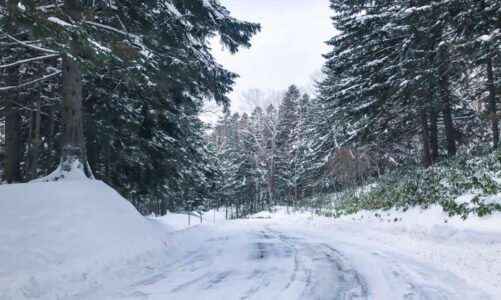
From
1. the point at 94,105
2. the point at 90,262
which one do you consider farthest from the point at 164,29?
the point at 90,262

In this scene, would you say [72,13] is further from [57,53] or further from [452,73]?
[452,73]

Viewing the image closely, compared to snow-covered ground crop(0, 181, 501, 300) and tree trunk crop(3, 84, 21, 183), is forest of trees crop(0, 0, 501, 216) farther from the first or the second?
snow-covered ground crop(0, 181, 501, 300)

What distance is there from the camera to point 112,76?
512 inches

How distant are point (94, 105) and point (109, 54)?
7.65 m

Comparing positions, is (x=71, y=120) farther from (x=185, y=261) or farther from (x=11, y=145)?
(x=11, y=145)

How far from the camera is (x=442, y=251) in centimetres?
848

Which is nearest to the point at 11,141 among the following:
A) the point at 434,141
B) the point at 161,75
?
the point at 161,75

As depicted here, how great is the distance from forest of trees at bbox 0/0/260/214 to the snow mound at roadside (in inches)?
69.5

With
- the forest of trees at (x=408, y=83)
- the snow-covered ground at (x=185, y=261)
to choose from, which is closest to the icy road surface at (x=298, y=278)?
the snow-covered ground at (x=185, y=261)

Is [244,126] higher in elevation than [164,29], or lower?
higher

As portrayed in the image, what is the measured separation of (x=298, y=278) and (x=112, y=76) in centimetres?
984

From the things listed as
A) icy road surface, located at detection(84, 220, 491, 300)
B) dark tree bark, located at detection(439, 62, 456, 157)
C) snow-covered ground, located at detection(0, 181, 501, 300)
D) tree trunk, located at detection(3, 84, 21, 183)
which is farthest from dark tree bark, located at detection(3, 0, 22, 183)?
dark tree bark, located at detection(439, 62, 456, 157)

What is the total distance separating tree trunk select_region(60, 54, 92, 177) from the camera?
31.9ft

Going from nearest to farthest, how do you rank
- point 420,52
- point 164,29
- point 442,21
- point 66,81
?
point 66,81 → point 164,29 → point 442,21 → point 420,52
